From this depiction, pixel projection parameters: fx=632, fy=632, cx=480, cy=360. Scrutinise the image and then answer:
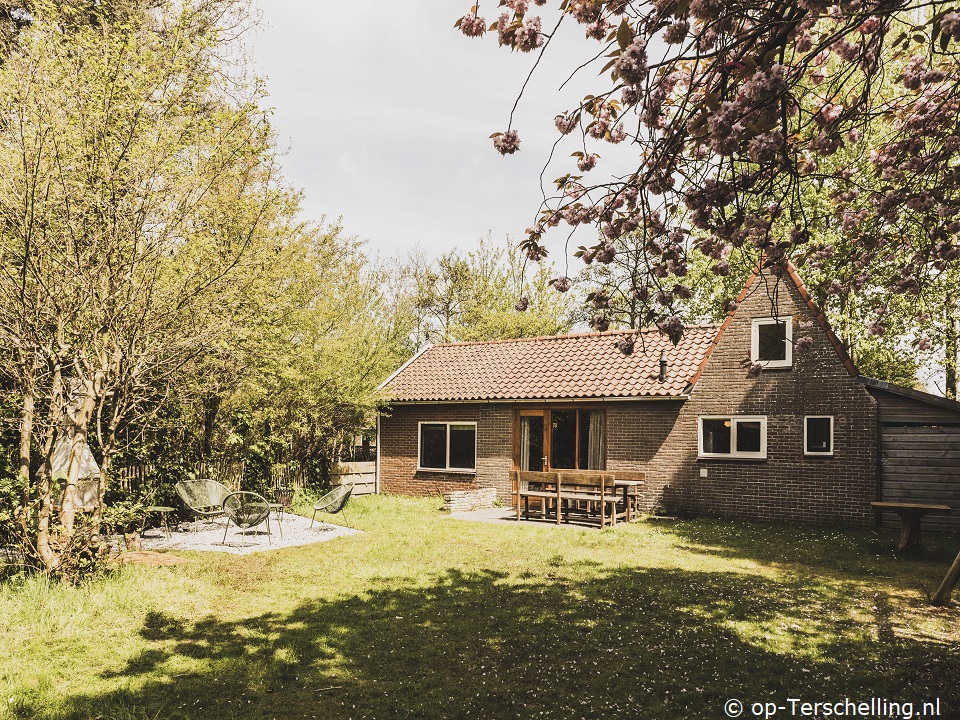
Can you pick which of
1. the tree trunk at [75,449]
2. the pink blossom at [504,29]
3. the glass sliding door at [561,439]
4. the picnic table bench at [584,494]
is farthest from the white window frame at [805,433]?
the tree trunk at [75,449]

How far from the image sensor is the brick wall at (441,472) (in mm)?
18750

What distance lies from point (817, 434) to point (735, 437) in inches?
72.3

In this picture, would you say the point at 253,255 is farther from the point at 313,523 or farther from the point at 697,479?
the point at 697,479

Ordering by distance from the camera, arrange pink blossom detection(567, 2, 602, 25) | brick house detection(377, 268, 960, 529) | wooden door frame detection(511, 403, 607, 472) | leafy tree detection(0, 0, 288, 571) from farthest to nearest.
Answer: wooden door frame detection(511, 403, 607, 472), brick house detection(377, 268, 960, 529), leafy tree detection(0, 0, 288, 571), pink blossom detection(567, 2, 602, 25)

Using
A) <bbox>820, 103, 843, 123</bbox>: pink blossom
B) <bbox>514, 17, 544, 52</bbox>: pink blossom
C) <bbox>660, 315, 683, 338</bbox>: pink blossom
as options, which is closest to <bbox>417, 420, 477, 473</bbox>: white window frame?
<bbox>660, 315, 683, 338</bbox>: pink blossom

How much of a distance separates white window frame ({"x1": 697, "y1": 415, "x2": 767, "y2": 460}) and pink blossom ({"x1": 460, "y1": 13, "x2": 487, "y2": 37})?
45.4 feet

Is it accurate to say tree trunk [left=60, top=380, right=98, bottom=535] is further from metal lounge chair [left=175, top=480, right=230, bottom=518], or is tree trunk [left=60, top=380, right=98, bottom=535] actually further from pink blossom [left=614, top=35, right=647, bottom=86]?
pink blossom [left=614, top=35, right=647, bottom=86]

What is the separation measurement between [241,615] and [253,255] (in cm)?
531

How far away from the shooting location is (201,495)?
12.9 metres

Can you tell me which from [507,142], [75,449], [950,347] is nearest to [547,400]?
[75,449]

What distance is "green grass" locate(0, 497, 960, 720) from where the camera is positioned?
17.0 feet

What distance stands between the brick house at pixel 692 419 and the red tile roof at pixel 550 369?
0.06 meters

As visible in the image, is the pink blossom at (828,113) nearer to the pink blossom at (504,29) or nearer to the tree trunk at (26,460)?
the pink blossom at (504,29)

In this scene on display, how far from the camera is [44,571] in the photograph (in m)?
7.42
